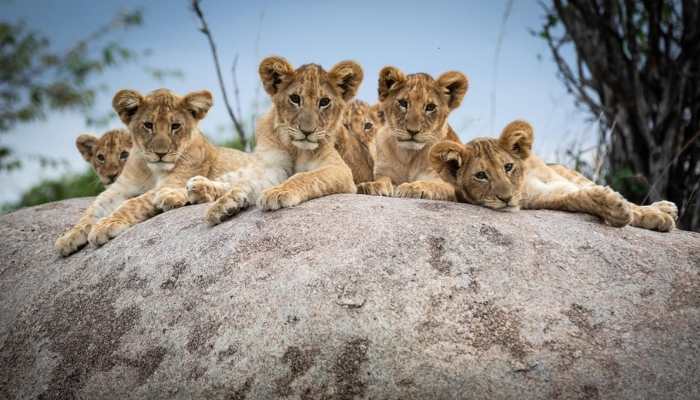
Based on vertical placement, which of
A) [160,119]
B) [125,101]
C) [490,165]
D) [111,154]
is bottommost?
[111,154]

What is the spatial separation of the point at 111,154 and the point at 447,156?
3.01 metres

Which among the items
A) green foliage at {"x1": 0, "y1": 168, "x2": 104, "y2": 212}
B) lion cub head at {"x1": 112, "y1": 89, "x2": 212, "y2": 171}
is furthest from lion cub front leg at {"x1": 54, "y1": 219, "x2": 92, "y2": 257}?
green foliage at {"x1": 0, "y1": 168, "x2": 104, "y2": 212}

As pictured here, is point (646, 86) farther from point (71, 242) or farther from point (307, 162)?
point (71, 242)

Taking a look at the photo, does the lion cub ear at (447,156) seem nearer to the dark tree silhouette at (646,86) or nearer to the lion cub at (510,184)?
the lion cub at (510,184)

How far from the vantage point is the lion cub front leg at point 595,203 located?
3805mm

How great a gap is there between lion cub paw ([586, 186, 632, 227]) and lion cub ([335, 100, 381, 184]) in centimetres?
186

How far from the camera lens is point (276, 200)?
374 centimetres

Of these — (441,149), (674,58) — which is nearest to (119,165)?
(441,149)

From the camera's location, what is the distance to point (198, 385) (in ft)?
9.43

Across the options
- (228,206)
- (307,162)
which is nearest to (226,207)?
(228,206)

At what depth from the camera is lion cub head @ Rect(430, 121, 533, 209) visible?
3.86 m

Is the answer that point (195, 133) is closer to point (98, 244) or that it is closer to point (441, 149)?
point (98, 244)

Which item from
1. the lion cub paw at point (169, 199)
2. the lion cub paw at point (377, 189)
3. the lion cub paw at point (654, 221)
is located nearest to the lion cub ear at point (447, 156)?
the lion cub paw at point (377, 189)

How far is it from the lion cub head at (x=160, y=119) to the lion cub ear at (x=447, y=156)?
1758 mm
